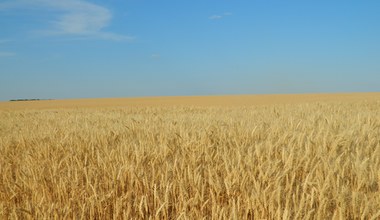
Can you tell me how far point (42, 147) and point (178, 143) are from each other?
167 centimetres

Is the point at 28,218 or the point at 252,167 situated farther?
the point at 252,167

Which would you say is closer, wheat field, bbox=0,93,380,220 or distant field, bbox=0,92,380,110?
wheat field, bbox=0,93,380,220

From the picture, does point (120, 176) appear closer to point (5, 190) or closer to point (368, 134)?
point (5, 190)

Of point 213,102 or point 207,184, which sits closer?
point 207,184

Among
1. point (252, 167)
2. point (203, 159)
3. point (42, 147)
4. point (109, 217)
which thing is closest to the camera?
point (109, 217)

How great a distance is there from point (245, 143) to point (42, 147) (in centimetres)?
239

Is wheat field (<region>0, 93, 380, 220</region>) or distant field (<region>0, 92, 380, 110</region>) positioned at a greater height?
distant field (<region>0, 92, 380, 110</region>)

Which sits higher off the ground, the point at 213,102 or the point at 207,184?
the point at 213,102

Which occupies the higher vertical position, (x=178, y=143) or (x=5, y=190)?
(x=178, y=143)

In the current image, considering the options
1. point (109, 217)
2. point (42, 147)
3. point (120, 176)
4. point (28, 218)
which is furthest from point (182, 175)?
point (42, 147)

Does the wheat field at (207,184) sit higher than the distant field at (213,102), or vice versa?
the distant field at (213,102)

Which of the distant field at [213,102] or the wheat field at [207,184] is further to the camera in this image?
the distant field at [213,102]

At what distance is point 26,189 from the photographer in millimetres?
2695

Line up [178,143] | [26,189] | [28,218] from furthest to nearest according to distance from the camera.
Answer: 1. [178,143]
2. [26,189]
3. [28,218]
